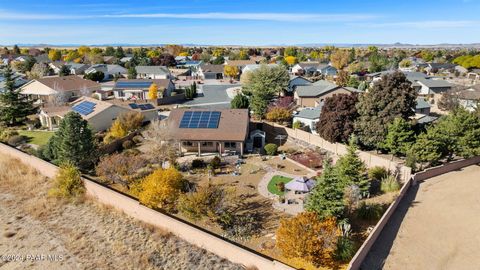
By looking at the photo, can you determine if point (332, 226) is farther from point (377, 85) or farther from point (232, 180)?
point (377, 85)

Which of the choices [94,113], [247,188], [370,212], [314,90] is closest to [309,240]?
[370,212]

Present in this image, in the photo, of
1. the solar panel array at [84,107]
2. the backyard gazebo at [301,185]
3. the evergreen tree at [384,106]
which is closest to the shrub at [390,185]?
the evergreen tree at [384,106]

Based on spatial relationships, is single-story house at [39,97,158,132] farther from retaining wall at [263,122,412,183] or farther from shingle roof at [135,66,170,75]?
shingle roof at [135,66,170,75]

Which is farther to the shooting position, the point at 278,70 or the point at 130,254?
the point at 278,70

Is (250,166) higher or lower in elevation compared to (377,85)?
lower

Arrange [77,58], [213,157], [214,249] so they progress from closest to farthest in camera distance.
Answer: [214,249] < [213,157] < [77,58]

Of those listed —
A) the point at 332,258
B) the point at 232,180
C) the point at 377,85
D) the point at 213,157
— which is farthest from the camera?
the point at 213,157

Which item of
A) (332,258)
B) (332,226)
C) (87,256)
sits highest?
(332,226)

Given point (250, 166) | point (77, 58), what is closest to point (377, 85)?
point (250, 166)
